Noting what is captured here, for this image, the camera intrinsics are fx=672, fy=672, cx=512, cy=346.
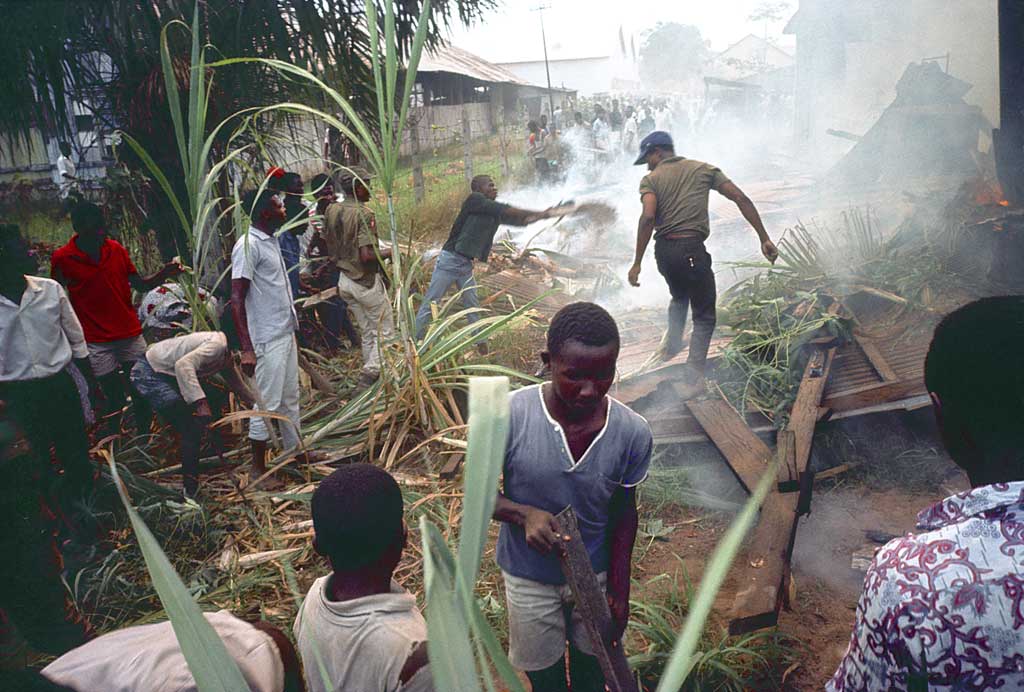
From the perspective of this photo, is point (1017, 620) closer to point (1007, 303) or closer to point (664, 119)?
point (1007, 303)

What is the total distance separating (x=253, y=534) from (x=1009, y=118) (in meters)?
7.29

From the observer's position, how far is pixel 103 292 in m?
4.29

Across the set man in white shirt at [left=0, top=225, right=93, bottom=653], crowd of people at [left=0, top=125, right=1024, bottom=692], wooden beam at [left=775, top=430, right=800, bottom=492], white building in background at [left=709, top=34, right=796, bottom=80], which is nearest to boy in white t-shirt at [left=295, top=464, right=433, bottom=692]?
crowd of people at [left=0, top=125, right=1024, bottom=692]

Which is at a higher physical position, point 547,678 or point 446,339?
point 446,339

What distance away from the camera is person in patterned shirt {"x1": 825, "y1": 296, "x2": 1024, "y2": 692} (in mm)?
956

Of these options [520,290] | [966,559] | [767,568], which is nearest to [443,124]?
[520,290]

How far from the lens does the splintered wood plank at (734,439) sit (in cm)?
370

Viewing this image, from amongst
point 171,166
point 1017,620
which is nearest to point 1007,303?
point 1017,620

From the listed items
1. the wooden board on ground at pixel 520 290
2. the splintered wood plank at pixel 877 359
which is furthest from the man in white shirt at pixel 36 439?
the splintered wood plank at pixel 877 359

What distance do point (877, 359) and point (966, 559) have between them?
13.5ft

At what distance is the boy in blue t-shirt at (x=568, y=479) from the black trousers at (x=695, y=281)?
A: 9.93ft

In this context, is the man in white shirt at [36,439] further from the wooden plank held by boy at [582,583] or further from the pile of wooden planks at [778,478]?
the pile of wooden planks at [778,478]

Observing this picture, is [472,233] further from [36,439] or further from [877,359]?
[36,439]

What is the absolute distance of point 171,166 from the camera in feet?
17.2
